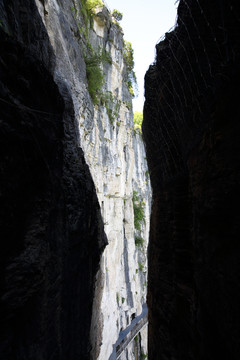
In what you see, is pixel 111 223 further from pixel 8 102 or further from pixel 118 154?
pixel 8 102

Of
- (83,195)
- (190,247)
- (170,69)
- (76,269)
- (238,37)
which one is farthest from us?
(83,195)

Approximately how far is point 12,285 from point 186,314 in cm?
199

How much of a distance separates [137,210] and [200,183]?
21.6 metres

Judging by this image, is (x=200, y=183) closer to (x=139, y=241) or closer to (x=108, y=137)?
(x=108, y=137)

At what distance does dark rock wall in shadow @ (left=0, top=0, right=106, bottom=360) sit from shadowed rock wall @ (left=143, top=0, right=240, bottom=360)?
1598 millimetres

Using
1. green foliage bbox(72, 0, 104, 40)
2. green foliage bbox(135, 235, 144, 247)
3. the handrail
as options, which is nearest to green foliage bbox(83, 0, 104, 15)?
green foliage bbox(72, 0, 104, 40)

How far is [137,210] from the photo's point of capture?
75.8 feet

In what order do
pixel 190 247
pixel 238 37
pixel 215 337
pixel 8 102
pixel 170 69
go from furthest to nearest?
pixel 170 69
pixel 190 247
pixel 8 102
pixel 215 337
pixel 238 37

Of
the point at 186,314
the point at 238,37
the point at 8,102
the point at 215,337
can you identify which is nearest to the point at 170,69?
the point at 238,37

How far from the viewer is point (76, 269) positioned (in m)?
3.86

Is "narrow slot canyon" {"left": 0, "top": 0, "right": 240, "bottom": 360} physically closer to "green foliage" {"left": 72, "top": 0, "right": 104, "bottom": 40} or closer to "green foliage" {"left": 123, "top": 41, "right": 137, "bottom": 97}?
"green foliage" {"left": 72, "top": 0, "right": 104, "bottom": 40}

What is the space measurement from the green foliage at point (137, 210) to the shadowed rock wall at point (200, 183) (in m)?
19.0

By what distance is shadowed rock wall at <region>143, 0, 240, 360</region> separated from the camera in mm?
1288

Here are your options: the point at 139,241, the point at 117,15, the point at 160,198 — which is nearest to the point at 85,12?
the point at 117,15
